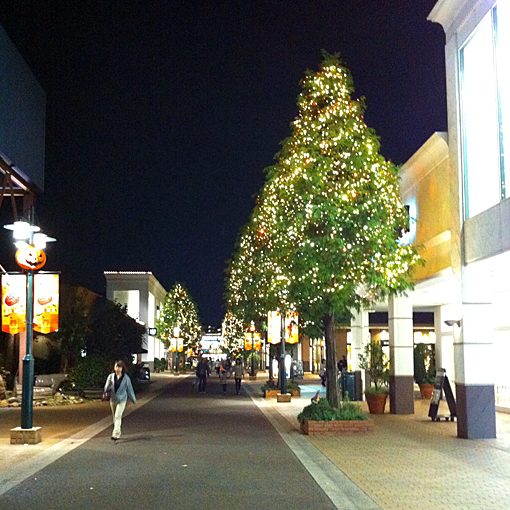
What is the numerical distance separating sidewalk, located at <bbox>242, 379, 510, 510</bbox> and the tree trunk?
51.9 inches

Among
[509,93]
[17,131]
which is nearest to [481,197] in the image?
[509,93]

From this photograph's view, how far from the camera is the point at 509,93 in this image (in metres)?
→ 15.4

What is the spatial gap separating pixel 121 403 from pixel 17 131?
19804mm

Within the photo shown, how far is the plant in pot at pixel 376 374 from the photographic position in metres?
24.2

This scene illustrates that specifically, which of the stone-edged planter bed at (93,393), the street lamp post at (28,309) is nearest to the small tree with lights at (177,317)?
the stone-edged planter bed at (93,393)

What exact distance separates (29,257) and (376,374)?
13.0 meters

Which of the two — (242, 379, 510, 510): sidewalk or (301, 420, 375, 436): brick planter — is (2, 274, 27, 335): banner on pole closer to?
(301, 420, 375, 436): brick planter

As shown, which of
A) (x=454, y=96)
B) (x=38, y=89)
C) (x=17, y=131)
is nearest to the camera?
(x=454, y=96)

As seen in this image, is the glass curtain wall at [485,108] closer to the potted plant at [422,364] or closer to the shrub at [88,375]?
the potted plant at [422,364]

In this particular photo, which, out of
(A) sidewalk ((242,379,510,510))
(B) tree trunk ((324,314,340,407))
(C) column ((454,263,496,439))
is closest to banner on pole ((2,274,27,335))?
(A) sidewalk ((242,379,510,510))

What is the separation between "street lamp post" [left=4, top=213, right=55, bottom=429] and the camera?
16.7 m

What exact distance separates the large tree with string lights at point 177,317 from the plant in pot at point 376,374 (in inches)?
2818

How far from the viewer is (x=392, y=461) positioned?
13672 mm

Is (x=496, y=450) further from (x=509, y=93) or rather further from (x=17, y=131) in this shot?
(x=17, y=131)
